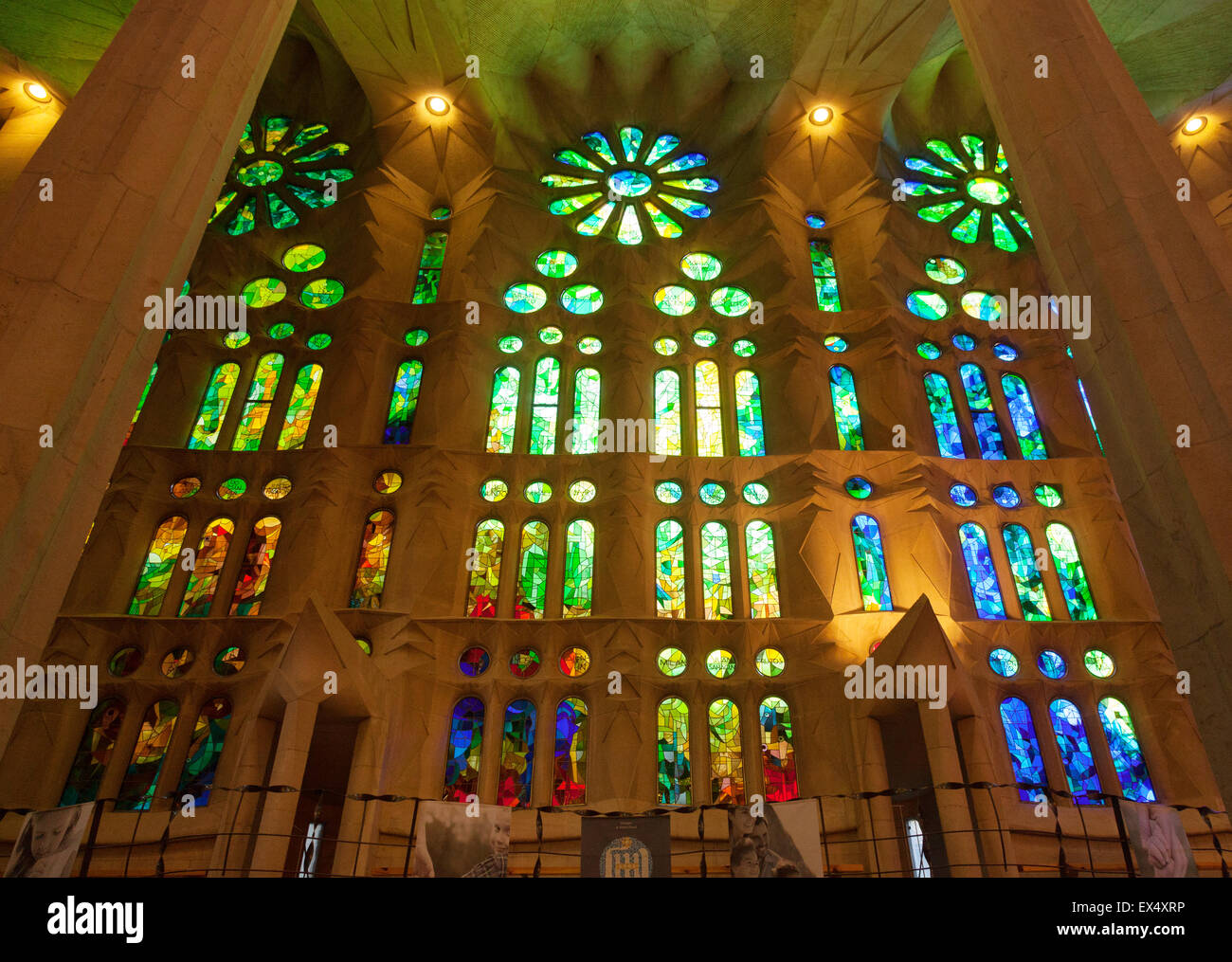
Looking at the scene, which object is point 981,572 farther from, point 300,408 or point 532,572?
point 300,408

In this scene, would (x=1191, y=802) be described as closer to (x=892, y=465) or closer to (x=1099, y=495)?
(x=1099, y=495)

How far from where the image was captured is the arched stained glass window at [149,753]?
45.4 feet

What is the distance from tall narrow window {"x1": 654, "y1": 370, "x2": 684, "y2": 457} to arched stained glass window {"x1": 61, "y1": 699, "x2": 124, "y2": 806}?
1092 cm

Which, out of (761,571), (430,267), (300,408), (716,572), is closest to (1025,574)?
(761,571)

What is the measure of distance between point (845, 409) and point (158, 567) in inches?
556

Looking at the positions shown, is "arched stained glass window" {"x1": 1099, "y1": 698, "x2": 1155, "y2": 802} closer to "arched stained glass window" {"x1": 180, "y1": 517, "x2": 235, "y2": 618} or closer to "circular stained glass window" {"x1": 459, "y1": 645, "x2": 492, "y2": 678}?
"circular stained glass window" {"x1": 459, "y1": 645, "x2": 492, "y2": 678}

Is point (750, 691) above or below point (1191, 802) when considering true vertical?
above

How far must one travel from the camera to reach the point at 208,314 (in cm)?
1961

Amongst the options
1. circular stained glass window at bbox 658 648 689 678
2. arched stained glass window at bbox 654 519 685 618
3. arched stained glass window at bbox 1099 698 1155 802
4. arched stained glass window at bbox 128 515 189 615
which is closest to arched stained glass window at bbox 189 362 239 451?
arched stained glass window at bbox 128 515 189 615

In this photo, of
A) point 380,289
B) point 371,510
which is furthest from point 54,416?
point 380,289

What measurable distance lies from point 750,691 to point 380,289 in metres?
11.7

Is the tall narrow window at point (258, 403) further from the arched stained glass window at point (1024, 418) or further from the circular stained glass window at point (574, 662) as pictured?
the arched stained glass window at point (1024, 418)

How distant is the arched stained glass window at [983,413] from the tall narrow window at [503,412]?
32.7 ft

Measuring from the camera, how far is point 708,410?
62.3 feet
